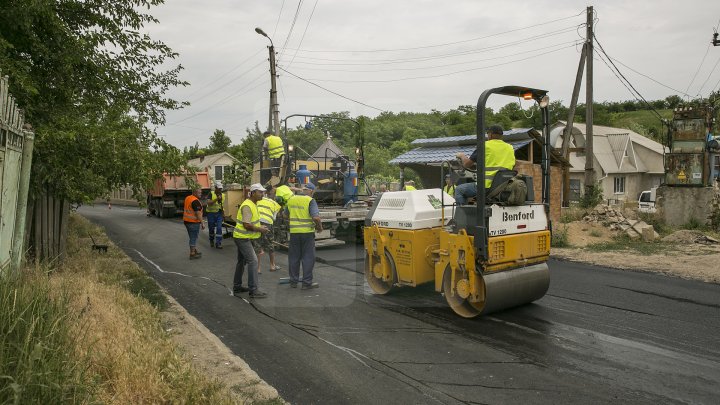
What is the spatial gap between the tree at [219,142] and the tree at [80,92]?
42913 millimetres

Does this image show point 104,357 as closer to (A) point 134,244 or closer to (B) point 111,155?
(B) point 111,155

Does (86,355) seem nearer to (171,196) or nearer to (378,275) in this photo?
(378,275)

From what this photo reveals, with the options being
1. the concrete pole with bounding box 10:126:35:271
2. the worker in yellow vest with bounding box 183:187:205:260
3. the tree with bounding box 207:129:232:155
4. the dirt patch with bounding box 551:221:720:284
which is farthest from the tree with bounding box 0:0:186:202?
the tree with bounding box 207:129:232:155

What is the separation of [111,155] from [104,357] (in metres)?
4.25

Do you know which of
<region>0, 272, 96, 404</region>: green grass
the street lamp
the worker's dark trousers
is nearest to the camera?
<region>0, 272, 96, 404</region>: green grass

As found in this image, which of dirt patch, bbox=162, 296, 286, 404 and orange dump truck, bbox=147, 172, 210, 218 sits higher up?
orange dump truck, bbox=147, 172, 210, 218

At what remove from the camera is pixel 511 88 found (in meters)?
6.67

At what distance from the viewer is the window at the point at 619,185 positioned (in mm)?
35844

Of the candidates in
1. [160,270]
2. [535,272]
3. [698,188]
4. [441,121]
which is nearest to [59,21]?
[160,270]

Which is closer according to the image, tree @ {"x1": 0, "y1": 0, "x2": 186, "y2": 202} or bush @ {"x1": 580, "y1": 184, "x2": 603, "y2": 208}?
tree @ {"x1": 0, "y1": 0, "x2": 186, "y2": 202}

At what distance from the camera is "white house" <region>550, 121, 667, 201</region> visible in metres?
34.8

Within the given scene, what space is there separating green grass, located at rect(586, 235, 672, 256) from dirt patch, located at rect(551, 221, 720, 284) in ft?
0.14

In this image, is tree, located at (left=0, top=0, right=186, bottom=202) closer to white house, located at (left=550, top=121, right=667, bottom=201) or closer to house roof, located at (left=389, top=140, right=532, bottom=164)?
house roof, located at (left=389, top=140, right=532, bottom=164)

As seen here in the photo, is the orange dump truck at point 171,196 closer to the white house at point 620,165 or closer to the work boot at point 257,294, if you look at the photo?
the work boot at point 257,294
